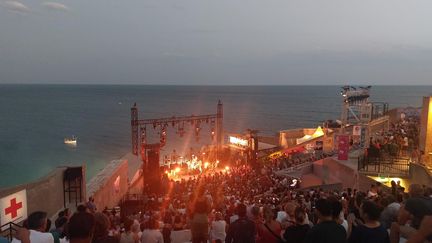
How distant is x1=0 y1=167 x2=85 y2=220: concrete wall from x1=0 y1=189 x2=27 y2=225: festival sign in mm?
127

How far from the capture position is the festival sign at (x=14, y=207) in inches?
375

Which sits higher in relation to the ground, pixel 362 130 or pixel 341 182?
pixel 362 130

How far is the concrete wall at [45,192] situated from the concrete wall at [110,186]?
120 centimetres

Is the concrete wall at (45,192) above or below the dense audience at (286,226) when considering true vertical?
below

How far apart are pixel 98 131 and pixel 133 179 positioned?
6400 centimetres

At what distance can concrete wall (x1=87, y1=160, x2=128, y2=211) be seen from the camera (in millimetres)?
14087

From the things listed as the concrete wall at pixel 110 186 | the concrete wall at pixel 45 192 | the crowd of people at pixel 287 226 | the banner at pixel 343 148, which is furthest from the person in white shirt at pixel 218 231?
the banner at pixel 343 148

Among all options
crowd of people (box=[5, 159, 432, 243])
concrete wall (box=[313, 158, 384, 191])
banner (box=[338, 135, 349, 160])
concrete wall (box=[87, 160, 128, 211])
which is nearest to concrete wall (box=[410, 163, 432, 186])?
concrete wall (box=[313, 158, 384, 191])

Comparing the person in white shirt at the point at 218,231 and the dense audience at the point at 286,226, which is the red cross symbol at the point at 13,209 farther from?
the person in white shirt at the point at 218,231

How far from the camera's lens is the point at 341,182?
60.9ft

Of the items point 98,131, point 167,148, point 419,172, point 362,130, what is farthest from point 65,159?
point 419,172

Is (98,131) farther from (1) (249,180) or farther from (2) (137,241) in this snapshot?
(2) (137,241)

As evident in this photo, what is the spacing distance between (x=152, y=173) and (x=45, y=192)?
9727mm

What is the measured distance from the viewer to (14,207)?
9.91m
